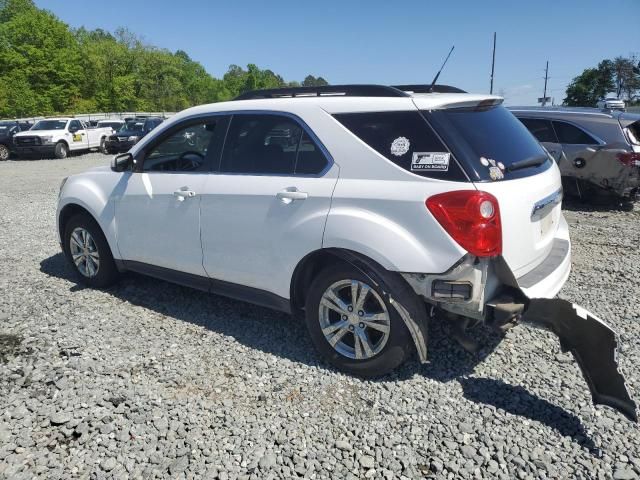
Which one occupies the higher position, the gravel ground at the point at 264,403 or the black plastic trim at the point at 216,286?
the black plastic trim at the point at 216,286

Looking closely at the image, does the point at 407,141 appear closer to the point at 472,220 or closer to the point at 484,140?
the point at 484,140

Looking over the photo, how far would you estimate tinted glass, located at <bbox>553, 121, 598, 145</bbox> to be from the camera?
8.09 meters

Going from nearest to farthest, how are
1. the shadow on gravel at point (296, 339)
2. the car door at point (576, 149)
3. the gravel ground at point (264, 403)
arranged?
1. the gravel ground at point (264, 403)
2. the shadow on gravel at point (296, 339)
3. the car door at point (576, 149)

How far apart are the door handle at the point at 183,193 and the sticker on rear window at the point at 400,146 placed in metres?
1.68

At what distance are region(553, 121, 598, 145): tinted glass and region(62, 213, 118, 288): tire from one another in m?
7.51

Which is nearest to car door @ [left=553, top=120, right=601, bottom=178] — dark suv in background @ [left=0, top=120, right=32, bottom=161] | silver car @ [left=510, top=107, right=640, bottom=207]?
silver car @ [left=510, top=107, right=640, bottom=207]

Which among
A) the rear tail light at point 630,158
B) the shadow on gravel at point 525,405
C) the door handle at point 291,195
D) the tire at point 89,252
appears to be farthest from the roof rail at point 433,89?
the rear tail light at point 630,158

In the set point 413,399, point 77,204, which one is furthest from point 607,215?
point 77,204

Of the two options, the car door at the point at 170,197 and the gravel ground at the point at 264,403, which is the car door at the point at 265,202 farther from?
the gravel ground at the point at 264,403

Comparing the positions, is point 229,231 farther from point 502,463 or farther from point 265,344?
point 502,463

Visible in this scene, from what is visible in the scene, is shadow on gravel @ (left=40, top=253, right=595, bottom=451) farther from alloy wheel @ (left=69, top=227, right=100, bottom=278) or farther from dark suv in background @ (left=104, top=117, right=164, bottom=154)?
dark suv in background @ (left=104, top=117, right=164, bottom=154)

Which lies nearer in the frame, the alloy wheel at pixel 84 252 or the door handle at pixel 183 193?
the door handle at pixel 183 193

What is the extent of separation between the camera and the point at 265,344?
12.2ft

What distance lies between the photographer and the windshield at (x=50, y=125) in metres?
22.0
